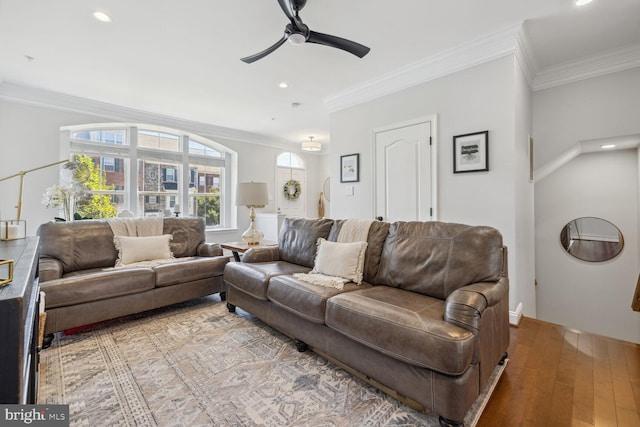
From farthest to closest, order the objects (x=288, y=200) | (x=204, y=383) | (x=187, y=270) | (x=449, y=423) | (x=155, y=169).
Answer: (x=288, y=200) < (x=155, y=169) < (x=187, y=270) < (x=204, y=383) < (x=449, y=423)

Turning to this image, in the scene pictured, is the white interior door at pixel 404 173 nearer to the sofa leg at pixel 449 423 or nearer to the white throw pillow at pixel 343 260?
the white throw pillow at pixel 343 260

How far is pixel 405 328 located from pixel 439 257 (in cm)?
75

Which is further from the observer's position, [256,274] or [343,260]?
[256,274]

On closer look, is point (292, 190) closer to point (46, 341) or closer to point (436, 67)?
point (436, 67)

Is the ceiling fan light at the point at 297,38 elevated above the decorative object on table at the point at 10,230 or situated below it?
above

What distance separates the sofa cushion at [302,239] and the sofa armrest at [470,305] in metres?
1.52

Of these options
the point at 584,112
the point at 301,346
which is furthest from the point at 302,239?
the point at 584,112

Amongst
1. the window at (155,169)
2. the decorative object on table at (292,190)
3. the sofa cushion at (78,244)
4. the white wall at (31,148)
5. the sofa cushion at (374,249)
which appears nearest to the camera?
the sofa cushion at (374,249)

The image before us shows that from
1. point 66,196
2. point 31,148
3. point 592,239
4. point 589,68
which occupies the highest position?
point 589,68

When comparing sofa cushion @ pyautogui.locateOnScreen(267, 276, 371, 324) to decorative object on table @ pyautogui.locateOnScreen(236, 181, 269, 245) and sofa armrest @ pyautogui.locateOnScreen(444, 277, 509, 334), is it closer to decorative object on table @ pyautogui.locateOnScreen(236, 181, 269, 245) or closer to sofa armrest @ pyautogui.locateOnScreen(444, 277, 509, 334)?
sofa armrest @ pyautogui.locateOnScreen(444, 277, 509, 334)

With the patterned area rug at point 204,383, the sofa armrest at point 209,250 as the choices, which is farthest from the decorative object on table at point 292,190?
the patterned area rug at point 204,383

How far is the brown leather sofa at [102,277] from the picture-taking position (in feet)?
7.77

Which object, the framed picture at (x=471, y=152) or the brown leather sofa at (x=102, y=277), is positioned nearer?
the brown leather sofa at (x=102, y=277)

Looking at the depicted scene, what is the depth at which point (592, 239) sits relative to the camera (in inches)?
137
